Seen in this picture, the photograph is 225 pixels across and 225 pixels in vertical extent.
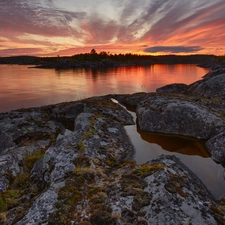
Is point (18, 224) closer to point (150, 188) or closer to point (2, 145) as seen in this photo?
point (150, 188)

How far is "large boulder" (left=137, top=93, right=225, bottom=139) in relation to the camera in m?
9.72

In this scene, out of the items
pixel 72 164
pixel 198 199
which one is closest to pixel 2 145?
pixel 72 164

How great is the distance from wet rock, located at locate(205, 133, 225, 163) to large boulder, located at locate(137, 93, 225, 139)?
3.78 feet

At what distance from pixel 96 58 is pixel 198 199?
176 metres

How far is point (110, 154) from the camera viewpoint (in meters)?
7.66

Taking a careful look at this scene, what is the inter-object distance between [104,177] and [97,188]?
2.10ft

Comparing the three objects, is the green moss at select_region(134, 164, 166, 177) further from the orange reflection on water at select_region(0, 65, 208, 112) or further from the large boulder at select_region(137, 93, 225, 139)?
the orange reflection on water at select_region(0, 65, 208, 112)

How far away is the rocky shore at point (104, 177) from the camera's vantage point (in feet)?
13.9

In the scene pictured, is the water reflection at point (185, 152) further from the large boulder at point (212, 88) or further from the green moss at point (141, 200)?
the large boulder at point (212, 88)

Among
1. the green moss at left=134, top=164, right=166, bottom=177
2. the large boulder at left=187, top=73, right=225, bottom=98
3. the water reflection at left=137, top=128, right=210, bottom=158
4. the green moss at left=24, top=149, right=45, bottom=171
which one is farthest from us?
the large boulder at left=187, top=73, right=225, bottom=98

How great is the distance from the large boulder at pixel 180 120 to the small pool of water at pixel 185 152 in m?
0.51

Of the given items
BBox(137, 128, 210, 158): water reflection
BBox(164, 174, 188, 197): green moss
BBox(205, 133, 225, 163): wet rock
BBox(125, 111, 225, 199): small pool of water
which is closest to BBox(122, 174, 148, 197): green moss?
BBox(164, 174, 188, 197): green moss

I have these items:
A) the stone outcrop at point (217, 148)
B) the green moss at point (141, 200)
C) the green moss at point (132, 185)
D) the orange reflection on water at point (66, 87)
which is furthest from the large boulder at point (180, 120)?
the orange reflection on water at point (66, 87)

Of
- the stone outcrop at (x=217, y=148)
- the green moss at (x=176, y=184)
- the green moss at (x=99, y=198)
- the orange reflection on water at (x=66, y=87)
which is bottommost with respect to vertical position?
the orange reflection on water at (x=66, y=87)
